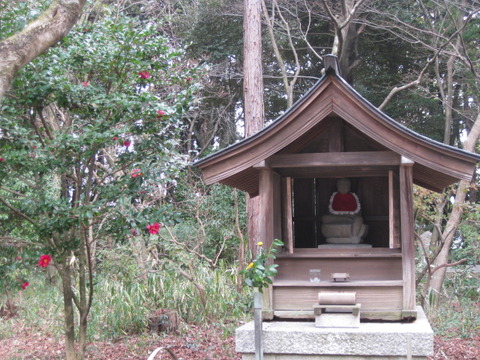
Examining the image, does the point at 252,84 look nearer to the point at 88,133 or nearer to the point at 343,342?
the point at 88,133

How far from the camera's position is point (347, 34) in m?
15.0

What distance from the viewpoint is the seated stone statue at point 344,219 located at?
19.6ft

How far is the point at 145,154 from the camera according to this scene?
19.0 ft

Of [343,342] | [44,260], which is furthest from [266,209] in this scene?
[44,260]

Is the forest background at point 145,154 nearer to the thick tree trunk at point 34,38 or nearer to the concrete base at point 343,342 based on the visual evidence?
the thick tree trunk at point 34,38

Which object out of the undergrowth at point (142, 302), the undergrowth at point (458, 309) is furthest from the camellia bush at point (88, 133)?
the undergrowth at point (458, 309)

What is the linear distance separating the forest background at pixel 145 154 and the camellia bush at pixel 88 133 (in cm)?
2

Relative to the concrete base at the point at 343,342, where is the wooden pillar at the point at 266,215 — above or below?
above

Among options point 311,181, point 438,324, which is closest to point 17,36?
point 311,181

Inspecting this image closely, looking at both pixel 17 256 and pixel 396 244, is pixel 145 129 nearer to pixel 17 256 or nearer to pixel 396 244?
pixel 17 256

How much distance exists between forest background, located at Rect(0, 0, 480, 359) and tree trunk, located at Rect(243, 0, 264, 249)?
16.8 inches

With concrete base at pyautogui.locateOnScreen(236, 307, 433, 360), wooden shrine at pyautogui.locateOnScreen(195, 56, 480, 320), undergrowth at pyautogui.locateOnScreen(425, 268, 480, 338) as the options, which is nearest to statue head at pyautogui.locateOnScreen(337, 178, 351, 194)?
wooden shrine at pyautogui.locateOnScreen(195, 56, 480, 320)

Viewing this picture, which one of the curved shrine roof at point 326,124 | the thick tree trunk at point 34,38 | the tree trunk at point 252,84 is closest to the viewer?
the thick tree trunk at point 34,38

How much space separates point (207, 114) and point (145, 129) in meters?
13.0
